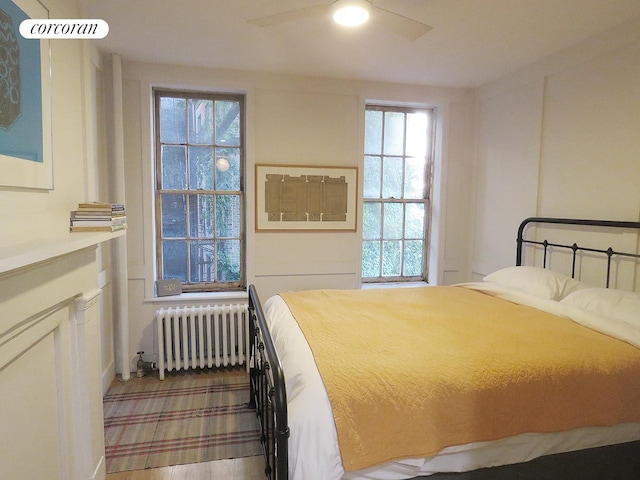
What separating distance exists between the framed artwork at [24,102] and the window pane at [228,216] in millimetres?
2033

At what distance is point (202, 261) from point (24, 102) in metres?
2.35

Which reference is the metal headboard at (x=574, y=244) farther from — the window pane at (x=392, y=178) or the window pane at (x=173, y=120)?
the window pane at (x=173, y=120)

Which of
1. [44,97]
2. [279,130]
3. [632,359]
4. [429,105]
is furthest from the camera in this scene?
[429,105]

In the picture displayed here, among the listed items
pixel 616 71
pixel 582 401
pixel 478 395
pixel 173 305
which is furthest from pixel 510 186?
pixel 173 305

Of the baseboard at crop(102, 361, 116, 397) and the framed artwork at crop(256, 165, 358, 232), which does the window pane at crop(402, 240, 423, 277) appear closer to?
the framed artwork at crop(256, 165, 358, 232)

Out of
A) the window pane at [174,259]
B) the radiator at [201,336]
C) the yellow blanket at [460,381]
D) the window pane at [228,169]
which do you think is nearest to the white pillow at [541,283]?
the yellow blanket at [460,381]

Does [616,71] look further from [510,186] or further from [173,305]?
[173,305]

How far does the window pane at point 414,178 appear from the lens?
3.93 meters

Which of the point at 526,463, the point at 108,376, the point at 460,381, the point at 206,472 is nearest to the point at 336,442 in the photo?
the point at 460,381

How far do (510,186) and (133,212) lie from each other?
3.23 metres

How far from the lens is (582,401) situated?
5.18ft

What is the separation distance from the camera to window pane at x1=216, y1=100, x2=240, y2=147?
136 inches

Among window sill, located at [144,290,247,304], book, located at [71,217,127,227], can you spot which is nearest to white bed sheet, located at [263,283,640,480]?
book, located at [71,217,127,227]

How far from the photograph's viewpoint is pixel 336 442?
1.32 m
